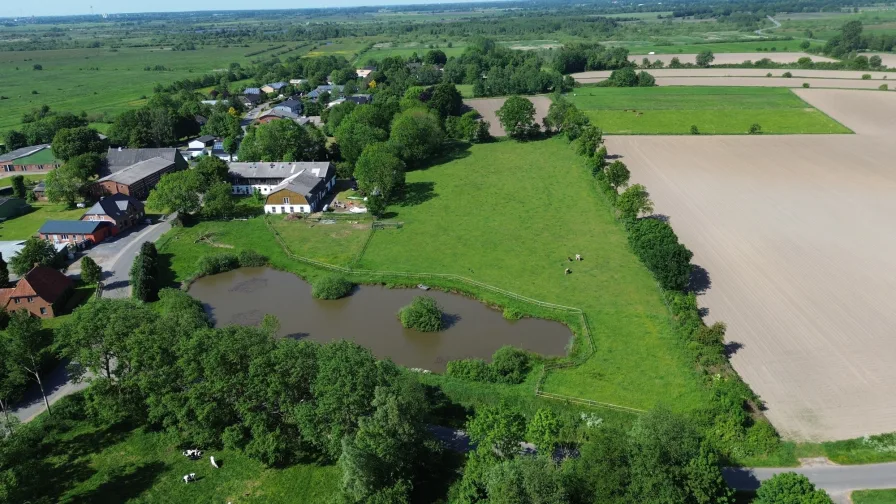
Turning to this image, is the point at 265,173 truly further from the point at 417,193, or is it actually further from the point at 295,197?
the point at 417,193

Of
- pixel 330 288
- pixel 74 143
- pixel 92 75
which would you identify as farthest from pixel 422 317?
pixel 92 75

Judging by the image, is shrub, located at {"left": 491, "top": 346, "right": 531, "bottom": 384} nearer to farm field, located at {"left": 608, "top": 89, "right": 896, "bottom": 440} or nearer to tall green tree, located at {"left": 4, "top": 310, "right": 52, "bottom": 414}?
farm field, located at {"left": 608, "top": 89, "right": 896, "bottom": 440}

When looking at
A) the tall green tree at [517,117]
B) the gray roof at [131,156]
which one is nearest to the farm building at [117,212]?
the gray roof at [131,156]

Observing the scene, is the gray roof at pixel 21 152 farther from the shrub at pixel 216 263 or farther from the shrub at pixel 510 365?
the shrub at pixel 510 365

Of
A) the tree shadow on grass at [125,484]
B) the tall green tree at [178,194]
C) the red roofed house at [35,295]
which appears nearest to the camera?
the tree shadow on grass at [125,484]

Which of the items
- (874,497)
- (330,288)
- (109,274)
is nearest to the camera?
(874,497)
